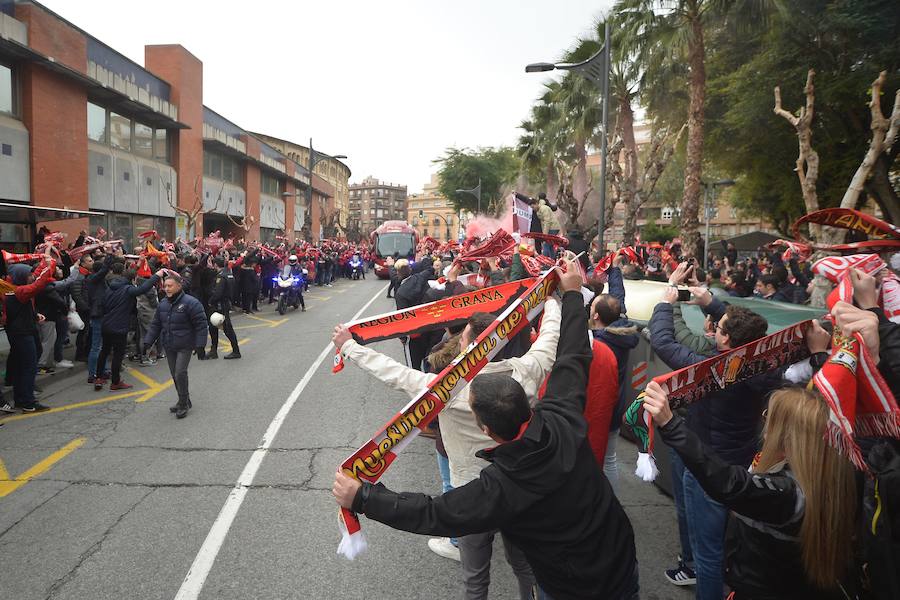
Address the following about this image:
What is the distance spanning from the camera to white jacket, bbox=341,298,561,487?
9.57 feet

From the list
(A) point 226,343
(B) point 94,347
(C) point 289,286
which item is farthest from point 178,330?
(C) point 289,286

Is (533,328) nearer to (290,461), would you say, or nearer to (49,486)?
(290,461)

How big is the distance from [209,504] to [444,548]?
1.95m

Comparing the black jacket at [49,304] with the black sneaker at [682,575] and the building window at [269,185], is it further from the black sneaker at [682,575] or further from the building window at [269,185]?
the building window at [269,185]

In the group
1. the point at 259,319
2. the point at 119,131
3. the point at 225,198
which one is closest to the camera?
the point at 259,319

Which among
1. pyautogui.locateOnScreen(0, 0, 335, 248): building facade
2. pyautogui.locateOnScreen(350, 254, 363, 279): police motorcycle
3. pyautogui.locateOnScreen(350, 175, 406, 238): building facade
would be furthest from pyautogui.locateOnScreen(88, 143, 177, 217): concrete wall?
pyautogui.locateOnScreen(350, 175, 406, 238): building facade

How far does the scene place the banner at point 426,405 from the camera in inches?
83.4

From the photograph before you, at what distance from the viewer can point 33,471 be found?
5172 mm

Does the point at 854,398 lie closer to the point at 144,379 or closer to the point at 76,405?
the point at 76,405

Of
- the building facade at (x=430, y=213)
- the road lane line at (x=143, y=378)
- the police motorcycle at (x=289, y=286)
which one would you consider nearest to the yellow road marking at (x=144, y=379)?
the road lane line at (x=143, y=378)

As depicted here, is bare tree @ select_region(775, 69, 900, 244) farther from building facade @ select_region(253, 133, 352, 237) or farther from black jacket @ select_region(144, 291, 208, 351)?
building facade @ select_region(253, 133, 352, 237)

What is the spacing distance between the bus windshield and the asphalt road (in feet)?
84.6

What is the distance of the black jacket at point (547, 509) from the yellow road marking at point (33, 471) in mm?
4499

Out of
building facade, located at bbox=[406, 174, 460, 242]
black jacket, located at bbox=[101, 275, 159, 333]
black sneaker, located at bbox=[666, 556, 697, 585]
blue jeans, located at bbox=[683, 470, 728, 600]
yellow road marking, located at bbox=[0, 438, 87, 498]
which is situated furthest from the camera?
Answer: building facade, located at bbox=[406, 174, 460, 242]
